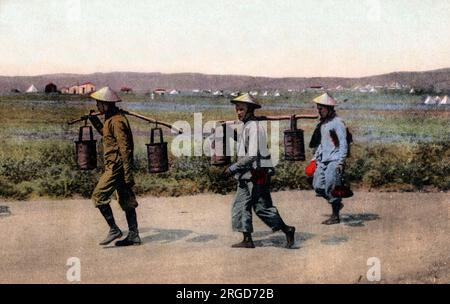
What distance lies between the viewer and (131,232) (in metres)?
9.15

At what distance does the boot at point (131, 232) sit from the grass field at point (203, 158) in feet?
7.25

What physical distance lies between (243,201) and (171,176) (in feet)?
11.6

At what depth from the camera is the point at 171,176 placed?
12.2m

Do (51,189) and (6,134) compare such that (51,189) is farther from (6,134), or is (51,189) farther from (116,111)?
(116,111)

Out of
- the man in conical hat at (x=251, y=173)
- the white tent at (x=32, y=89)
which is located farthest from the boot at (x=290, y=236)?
the white tent at (x=32, y=89)

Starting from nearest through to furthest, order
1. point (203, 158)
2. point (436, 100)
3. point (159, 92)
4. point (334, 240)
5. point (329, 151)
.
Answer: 1. point (334, 240)
2. point (329, 151)
3. point (159, 92)
4. point (436, 100)
5. point (203, 158)

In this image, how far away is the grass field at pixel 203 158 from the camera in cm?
1104

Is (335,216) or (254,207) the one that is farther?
(335,216)

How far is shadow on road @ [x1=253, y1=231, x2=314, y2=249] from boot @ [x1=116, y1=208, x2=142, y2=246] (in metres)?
1.50

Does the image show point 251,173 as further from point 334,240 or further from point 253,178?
point 334,240

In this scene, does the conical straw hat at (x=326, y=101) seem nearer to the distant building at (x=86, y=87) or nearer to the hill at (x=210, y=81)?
the hill at (x=210, y=81)

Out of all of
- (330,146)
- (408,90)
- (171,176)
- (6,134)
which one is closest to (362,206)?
(330,146)

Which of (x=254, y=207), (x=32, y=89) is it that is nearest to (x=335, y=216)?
(x=254, y=207)

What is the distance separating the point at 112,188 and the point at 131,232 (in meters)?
0.64
